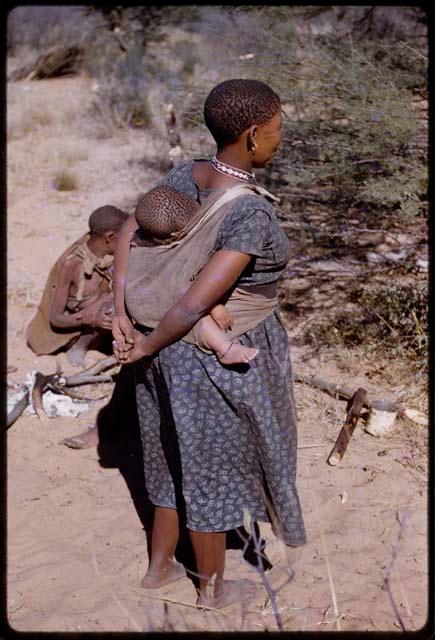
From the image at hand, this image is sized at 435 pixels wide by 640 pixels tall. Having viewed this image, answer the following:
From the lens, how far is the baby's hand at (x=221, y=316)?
7.11ft

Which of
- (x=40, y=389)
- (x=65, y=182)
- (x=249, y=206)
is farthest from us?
(x=65, y=182)

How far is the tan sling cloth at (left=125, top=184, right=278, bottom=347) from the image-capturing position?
6.92ft

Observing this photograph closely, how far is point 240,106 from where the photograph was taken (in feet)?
6.78

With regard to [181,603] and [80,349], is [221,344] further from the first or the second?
[80,349]

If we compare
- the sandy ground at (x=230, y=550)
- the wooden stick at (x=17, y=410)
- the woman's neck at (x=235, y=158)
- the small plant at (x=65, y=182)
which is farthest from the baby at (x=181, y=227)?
the small plant at (x=65, y=182)

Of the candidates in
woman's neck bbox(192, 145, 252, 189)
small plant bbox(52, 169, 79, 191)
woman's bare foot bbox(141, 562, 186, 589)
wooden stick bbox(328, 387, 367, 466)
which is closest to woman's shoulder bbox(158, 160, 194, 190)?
woman's neck bbox(192, 145, 252, 189)

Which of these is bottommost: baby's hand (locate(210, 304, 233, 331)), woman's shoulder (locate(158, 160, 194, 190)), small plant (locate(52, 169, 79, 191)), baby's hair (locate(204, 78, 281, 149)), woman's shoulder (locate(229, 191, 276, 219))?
small plant (locate(52, 169, 79, 191))

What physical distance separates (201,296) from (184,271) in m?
0.12

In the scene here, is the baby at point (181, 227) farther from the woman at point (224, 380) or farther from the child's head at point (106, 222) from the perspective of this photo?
the child's head at point (106, 222)

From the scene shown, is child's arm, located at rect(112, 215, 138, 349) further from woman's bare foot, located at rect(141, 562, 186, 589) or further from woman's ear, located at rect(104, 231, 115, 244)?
woman's ear, located at rect(104, 231, 115, 244)

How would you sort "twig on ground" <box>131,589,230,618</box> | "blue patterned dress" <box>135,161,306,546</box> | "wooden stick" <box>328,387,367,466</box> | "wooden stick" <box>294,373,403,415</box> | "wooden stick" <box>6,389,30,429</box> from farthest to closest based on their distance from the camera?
1. "wooden stick" <box>6,389,30,429</box>
2. "wooden stick" <box>294,373,403,415</box>
3. "wooden stick" <box>328,387,367,466</box>
4. "twig on ground" <box>131,589,230,618</box>
5. "blue patterned dress" <box>135,161,306,546</box>

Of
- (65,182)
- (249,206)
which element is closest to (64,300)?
(249,206)

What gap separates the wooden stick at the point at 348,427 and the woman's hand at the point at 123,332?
5.21 feet

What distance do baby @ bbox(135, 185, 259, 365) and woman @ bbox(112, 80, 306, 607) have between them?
0.06 meters
